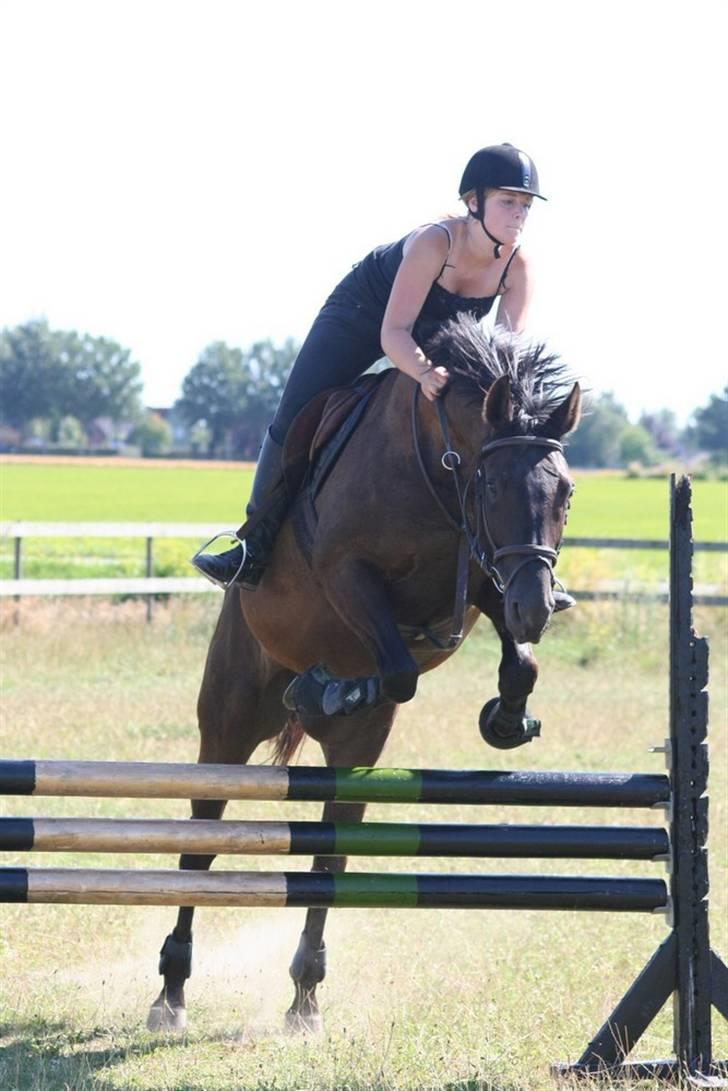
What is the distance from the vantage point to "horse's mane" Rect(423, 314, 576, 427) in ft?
15.6

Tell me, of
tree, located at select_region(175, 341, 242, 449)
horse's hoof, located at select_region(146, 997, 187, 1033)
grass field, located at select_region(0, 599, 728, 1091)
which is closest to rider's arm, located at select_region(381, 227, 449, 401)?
grass field, located at select_region(0, 599, 728, 1091)

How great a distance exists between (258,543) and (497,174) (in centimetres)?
160

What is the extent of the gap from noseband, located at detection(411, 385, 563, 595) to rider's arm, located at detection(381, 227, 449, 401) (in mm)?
259

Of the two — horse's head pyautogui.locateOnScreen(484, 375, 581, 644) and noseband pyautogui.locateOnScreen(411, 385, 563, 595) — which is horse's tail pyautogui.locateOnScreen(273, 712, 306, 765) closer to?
noseband pyautogui.locateOnScreen(411, 385, 563, 595)

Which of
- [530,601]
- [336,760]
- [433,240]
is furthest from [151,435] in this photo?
[530,601]

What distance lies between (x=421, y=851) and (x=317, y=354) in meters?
2.11

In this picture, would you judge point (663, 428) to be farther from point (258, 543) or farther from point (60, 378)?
point (258, 543)

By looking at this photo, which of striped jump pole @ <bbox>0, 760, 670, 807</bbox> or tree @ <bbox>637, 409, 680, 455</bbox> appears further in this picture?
tree @ <bbox>637, 409, 680, 455</bbox>

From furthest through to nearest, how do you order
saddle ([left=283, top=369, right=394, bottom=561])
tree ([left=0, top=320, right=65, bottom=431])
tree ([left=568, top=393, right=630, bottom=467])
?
tree ([left=0, top=320, right=65, bottom=431])
tree ([left=568, top=393, right=630, bottom=467])
saddle ([left=283, top=369, right=394, bottom=561])

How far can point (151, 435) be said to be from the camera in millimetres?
101375

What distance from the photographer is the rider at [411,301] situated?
203 inches

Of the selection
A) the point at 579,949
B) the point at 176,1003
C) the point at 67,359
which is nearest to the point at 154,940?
the point at 176,1003

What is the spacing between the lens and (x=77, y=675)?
1435 centimetres

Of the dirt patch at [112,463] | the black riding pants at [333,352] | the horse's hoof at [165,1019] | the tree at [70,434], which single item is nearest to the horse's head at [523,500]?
the black riding pants at [333,352]
